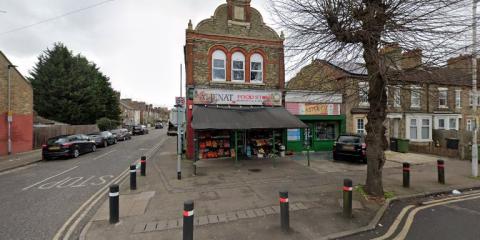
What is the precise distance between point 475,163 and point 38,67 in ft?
130

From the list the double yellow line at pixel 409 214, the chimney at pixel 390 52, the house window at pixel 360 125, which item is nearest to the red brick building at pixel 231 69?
the house window at pixel 360 125

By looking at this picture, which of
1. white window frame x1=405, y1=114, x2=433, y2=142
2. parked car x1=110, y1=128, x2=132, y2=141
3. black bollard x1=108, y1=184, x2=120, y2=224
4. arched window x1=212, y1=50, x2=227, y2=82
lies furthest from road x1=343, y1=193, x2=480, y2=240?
parked car x1=110, y1=128, x2=132, y2=141

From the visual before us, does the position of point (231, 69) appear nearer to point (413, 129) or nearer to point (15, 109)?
point (15, 109)

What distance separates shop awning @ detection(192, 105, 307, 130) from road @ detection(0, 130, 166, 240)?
15.4 feet

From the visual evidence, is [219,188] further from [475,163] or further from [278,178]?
[475,163]

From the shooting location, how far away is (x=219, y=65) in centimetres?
1404

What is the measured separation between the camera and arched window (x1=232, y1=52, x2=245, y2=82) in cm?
1429

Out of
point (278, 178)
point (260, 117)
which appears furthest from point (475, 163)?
point (260, 117)

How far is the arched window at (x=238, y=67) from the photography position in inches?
563

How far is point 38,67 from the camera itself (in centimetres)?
2722

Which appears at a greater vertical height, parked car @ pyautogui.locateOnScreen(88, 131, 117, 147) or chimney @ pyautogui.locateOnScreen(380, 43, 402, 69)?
chimney @ pyautogui.locateOnScreen(380, 43, 402, 69)

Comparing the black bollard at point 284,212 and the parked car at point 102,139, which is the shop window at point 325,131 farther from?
the parked car at point 102,139

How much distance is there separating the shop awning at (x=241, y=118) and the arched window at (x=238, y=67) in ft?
8.18

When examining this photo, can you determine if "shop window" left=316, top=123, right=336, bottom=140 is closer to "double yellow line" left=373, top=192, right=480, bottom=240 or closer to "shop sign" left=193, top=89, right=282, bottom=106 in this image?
"shop sign" left=193, top=89, right=282, bottom=106
